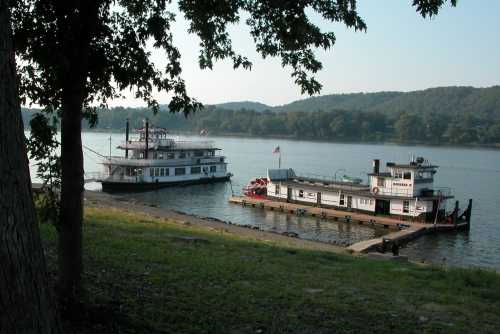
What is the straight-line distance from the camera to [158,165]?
6075cm

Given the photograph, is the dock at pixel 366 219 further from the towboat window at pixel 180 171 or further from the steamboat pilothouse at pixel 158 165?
the towboat window at pixel 180 171

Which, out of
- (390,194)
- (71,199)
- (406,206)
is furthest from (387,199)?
(71,199)

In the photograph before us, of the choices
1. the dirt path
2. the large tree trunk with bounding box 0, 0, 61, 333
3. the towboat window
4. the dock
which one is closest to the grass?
the large tree trunk with bounding box 0, 0, 61, 333

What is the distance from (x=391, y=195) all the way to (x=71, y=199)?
37719mm

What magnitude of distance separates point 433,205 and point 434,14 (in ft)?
118

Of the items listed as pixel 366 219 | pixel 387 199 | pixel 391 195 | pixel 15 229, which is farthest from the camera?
pixel 387 199

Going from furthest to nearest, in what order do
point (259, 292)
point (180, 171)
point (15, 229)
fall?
point (180, 171), point (259, 292), point (15, 229)

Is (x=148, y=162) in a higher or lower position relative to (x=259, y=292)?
lower

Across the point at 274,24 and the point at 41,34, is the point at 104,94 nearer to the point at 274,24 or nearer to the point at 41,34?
the point at 41,34

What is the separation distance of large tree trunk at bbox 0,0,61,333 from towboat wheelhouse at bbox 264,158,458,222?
39458mm

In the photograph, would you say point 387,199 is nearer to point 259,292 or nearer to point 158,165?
point 158,165

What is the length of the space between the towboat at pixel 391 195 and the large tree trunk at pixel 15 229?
39352mm

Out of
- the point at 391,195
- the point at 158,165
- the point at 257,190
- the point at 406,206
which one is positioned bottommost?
the point at 257,190

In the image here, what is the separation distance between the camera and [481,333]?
8.56 m
